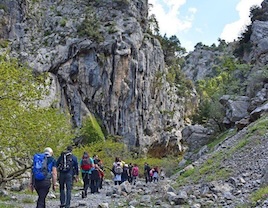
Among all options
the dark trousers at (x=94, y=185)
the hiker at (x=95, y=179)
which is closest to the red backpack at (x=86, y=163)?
the hiker at (x=95, y=179)

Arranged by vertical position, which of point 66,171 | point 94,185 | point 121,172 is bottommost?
point 94,185

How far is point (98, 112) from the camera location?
66000 mm

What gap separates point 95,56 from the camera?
65.4 metres

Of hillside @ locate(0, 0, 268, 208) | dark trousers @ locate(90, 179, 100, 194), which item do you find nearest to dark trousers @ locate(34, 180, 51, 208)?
dark trousers @ locate(90, 179, 100, 194)

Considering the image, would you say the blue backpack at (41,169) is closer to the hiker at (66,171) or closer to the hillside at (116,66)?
the hiker at (66,171)

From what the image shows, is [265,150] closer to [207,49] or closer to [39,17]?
[39,17]

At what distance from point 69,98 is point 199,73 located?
277 feet

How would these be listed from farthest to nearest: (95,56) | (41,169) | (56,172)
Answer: (95,56) → (56,172) → (41,169)

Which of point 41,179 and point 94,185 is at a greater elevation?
point 41,179

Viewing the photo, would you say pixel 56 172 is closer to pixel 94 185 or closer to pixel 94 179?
pixel 94 179

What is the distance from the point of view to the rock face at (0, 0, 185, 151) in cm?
6309

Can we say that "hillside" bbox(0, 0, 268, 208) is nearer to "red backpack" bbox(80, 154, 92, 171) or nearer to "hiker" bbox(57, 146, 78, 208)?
"red backpack" bbox(80, 154, 92, 171)

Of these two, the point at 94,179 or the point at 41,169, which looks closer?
the point at 41,169

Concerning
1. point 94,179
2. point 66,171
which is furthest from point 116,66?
point 66,171
